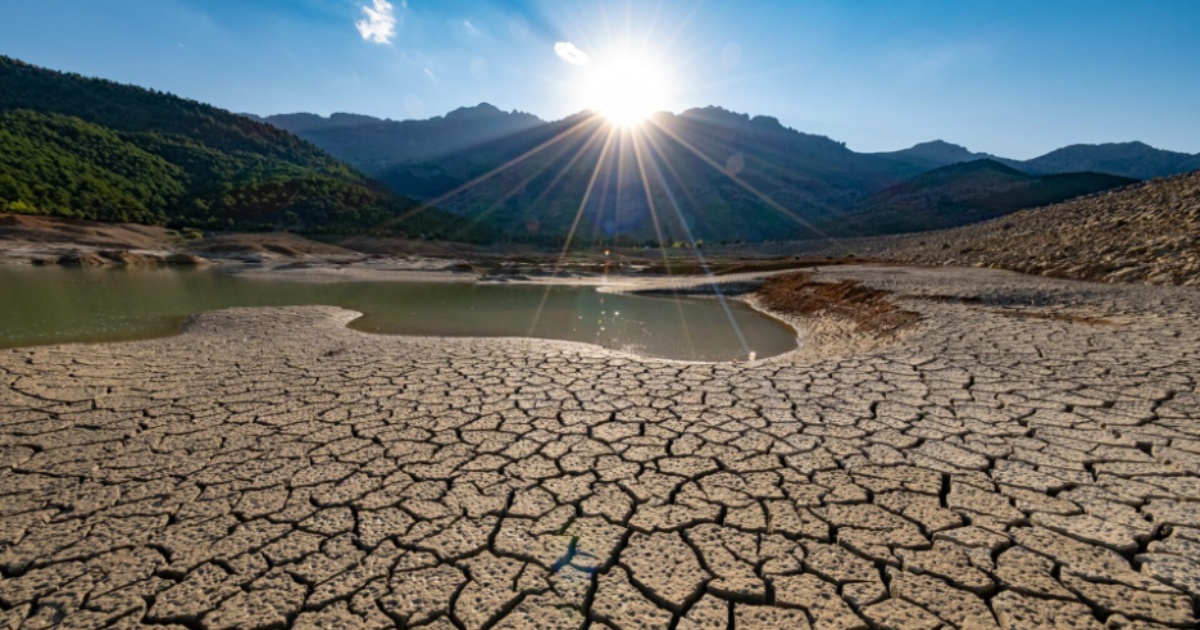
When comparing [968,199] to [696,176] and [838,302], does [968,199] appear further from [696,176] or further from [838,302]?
[838,302]

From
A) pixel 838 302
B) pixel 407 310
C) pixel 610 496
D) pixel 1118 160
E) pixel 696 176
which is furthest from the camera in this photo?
pixel 1118 160

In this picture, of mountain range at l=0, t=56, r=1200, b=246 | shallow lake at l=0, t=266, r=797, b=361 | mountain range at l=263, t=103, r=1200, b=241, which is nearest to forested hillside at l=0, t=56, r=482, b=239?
mountain range at l=0, t=56, r=1200, b=246

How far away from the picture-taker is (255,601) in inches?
85.0

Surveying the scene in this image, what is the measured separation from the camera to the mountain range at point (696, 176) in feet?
182

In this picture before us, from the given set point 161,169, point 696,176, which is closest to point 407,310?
point 161,169

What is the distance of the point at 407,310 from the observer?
42.2 feet

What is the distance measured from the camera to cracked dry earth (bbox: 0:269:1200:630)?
2.14m

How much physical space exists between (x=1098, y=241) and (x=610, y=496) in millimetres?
19575

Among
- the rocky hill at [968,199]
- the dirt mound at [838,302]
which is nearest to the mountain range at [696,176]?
the rocky hill at [968,199]

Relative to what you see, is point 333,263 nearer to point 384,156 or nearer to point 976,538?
point 976,538

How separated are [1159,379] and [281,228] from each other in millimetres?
44508

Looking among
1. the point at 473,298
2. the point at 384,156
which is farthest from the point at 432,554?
the point at 384,156

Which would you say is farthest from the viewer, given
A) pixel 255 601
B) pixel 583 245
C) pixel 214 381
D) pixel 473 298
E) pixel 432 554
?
pixel 583 245

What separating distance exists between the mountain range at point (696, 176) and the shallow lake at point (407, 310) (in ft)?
123
